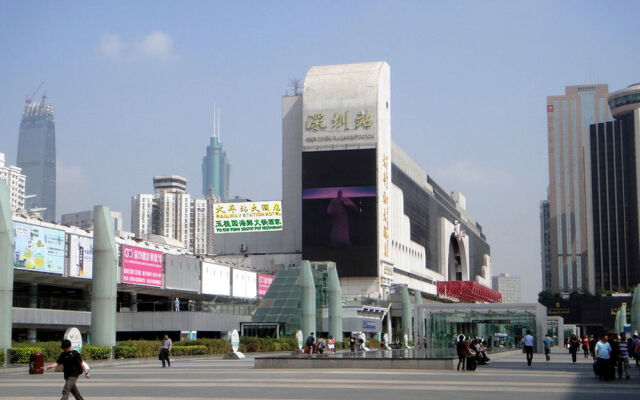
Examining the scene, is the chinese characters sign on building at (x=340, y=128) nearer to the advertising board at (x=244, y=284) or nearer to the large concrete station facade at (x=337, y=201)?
the large concrete station facade at (x=337, y=201)

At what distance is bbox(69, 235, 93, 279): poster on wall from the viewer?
72688 mm

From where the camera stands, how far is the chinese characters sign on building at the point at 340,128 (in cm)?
12206

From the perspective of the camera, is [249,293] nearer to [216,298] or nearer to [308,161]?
[216,298]

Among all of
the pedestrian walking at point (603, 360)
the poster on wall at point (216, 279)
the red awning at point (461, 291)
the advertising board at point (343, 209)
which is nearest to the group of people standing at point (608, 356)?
the pedestrian walking at point (603, 360)

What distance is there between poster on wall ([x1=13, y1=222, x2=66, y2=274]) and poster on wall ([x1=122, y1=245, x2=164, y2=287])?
25.5 feet

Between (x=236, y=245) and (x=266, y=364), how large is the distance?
91.1 m

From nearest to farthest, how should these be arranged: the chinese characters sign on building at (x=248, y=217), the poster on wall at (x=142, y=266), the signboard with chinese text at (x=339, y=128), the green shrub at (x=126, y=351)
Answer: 1. the green shrub at (x=126, y=351)
2. the poster on wall at (x=142, y=266)
3. the signboard with chinese text at (x=339, y=128)
4. the chinese characters sign on building at (x=248, y=217)

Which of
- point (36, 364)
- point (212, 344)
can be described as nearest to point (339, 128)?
point (212, 344)

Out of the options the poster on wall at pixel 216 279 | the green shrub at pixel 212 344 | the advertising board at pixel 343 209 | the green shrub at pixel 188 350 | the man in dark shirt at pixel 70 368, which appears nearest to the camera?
the man in dark shirt at pixel 70 368

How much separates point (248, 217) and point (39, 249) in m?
58.6

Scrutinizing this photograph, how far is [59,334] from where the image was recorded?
77500 millimetres

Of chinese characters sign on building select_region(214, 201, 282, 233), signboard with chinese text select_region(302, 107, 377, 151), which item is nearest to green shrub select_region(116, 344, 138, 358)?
chinese characters sign on building select_region(214, 201, 282, 233)

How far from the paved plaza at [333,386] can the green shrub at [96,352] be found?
9.17 m

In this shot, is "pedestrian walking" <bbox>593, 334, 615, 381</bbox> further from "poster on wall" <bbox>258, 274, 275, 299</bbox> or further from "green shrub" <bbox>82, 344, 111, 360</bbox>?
"poster on wall" <bbox>258, 274, 275, 299</bbox>
